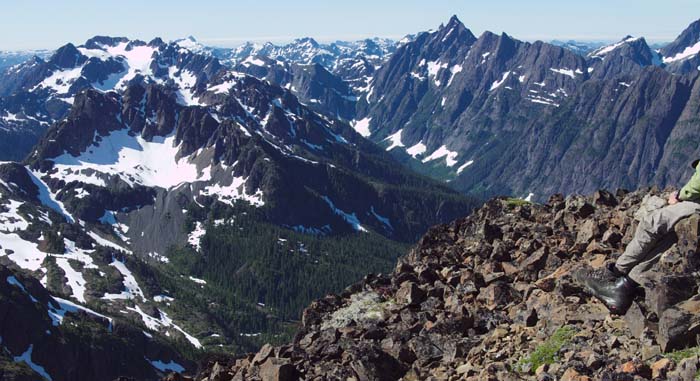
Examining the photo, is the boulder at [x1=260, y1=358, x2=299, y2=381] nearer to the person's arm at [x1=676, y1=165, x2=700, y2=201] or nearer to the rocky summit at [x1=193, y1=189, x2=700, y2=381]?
the rocky summit at [x1=193, y1=189, x2=700, y2=381]

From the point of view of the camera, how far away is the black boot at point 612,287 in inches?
845

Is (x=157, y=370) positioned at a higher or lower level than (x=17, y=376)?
lower

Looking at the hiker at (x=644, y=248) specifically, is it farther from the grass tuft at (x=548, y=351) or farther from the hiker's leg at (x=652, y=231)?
the grass tuft at (x=548, y=351)

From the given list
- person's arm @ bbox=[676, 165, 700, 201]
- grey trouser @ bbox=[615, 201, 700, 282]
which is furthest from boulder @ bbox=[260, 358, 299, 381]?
person's arm @ bbox=[676, 165, 700, 201]

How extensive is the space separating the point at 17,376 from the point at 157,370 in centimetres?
4529

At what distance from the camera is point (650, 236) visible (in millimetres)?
23219

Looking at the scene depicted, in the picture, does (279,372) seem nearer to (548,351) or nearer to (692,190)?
(548,351)

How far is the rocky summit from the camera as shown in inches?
751

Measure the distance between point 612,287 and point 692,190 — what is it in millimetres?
4679

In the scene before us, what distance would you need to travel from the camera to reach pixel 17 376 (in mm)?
106688

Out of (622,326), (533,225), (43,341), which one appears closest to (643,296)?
(622,326)

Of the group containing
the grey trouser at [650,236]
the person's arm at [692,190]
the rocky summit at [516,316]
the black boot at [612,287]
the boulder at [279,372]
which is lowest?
the boulder at [279,372]

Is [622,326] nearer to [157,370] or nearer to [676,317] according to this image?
[676,317]

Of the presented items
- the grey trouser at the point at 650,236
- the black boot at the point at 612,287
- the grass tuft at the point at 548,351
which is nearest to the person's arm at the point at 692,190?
the grey trouser at the point at 650,236
